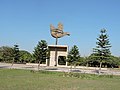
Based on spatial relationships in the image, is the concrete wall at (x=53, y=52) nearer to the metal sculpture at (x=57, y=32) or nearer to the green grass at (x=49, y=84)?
the metal sculpture at (x=57, y=32)

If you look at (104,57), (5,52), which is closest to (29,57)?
(5,52)

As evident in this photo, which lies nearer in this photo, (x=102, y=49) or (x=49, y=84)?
(x=49, y=84)

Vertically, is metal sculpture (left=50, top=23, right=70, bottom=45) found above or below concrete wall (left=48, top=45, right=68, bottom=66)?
above

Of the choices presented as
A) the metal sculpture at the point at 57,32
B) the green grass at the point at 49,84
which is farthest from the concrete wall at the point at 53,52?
the green grass at the point at 49,84

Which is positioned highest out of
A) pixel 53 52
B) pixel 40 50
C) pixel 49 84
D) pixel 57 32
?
pixel 57 32

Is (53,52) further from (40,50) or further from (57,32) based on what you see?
(40,50)

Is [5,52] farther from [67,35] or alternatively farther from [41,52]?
[41,52]

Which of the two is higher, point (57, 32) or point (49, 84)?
point (57, 32)

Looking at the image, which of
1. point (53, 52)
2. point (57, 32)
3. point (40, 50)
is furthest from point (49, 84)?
point (53, 52)

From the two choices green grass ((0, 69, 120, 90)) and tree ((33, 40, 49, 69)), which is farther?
tree ((33, 40, 49, 69))

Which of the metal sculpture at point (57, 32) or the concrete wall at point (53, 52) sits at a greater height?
the metal sculpture at point (57, 32)

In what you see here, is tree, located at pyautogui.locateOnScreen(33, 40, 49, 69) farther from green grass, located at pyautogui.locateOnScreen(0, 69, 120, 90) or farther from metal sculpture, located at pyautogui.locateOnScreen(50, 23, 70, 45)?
green grass, located at pyautogui.locateOnScreen(0, 69, 120, 90)

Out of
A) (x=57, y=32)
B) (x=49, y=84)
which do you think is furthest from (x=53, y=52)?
(x=49, y=84)

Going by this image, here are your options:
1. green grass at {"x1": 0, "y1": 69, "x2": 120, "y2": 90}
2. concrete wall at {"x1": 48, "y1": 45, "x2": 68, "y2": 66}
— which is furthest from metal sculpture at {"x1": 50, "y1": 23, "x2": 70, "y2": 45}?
green grass at {"x1": 0, "y1": 69, "x2": 120, "y2": 90}
